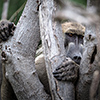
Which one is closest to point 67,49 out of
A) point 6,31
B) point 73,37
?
point 73,37

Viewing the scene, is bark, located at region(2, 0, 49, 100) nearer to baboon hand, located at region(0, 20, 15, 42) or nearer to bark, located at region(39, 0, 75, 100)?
baboon hand, located at region(0, 20, 15, 42)

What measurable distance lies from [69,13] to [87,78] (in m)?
1.15

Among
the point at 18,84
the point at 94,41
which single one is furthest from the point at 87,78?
the point at 18,84

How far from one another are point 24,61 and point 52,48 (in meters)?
0.44

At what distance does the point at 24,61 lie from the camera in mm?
2346

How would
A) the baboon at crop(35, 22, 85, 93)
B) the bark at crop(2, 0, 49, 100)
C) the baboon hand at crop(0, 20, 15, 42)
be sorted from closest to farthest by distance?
the bark at crop(2, 0, 49, 100)
the baboon hand at crop(0, 20, 15, 42)
the baboon at crop(35, 22, 85, 93)

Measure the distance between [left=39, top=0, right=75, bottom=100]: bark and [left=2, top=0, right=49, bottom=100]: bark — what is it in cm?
25

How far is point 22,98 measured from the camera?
7.62ft

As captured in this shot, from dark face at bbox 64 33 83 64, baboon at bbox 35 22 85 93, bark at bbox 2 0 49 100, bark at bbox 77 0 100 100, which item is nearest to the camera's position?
bark at bbox 77 0 100 100

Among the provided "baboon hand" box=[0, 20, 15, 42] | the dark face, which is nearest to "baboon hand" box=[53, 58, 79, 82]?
"baboon hand" box=[0, 20, 15, 42]

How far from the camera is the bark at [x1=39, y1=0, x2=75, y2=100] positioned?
81.7 inches

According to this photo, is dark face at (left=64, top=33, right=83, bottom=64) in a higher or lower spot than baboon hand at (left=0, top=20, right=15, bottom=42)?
lower

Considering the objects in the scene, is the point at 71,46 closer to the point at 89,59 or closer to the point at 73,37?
the point at 73,37

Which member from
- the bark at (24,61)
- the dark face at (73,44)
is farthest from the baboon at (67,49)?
the bark at (24,61)
